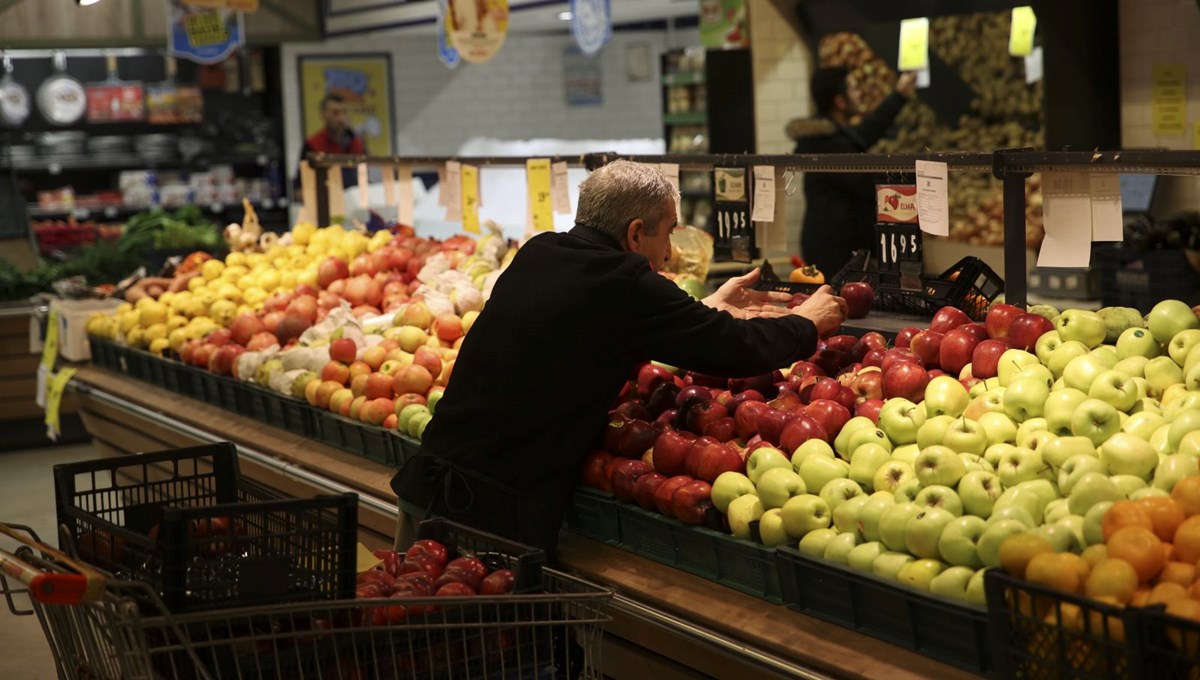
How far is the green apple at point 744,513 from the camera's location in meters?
2.80

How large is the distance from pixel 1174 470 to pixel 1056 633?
20.8 inches

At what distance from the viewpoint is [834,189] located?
724cm

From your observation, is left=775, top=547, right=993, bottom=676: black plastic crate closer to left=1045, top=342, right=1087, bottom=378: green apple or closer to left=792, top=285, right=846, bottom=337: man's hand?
left=1045, top=342, right=1087, bottom=378: green apple

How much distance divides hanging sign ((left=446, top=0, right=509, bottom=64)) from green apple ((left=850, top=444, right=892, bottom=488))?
6391 millimetres

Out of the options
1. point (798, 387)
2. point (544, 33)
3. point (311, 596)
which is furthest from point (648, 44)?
point (311, 596)

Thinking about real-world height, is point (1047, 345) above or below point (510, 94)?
below

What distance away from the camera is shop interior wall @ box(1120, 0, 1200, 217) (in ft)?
21.7

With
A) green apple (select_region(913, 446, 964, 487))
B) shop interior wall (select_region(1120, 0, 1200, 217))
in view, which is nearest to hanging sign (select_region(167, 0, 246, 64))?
shop interior wall (select_region(1120, 0, 1200, 217))

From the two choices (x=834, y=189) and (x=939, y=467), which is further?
(x=834, y=189)

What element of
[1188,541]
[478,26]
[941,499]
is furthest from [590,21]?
[1188,541]

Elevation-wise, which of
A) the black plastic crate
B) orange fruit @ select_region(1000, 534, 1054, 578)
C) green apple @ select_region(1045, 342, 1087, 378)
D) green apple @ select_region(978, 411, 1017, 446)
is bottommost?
the black plastic crate

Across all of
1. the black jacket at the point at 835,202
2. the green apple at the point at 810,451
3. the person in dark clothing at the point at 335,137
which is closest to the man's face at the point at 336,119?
the person in dark clothing at the point at 335,137

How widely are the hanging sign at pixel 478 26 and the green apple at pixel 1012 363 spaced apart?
6.27 metres

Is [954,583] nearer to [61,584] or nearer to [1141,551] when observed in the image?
[1141,551]
